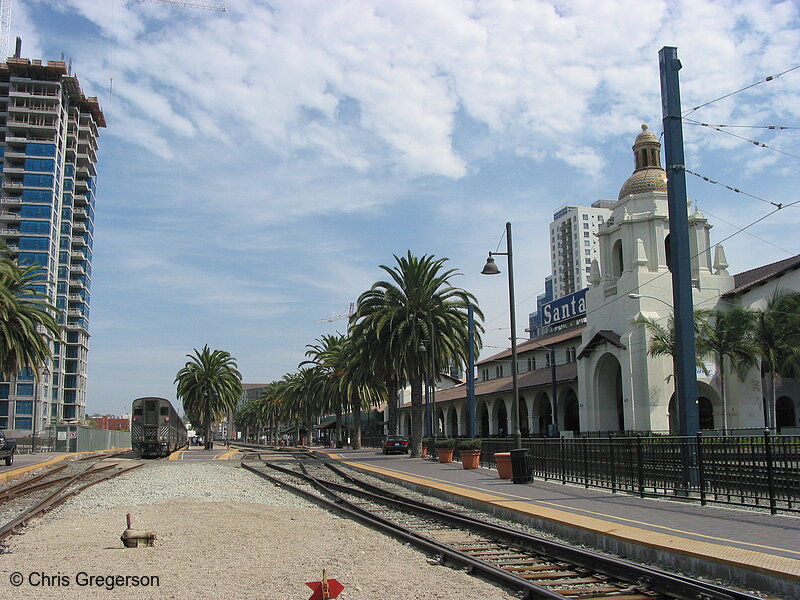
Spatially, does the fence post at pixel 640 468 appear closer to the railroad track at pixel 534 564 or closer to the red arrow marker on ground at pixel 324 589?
the railroad track at pixel 534 564

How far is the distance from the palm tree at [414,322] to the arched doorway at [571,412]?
18.9m

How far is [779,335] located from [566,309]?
21933 millimetres

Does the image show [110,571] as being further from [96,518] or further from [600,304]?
[600,304]

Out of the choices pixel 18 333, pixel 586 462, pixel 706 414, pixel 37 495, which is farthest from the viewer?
pixel 706 414

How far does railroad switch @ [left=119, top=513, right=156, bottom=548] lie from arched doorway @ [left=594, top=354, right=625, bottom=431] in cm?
4176

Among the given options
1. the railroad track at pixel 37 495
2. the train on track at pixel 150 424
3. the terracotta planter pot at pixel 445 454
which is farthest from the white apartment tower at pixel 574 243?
the railroad track at pixel 37 495

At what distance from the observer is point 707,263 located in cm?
4906

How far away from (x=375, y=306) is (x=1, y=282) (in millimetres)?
20568

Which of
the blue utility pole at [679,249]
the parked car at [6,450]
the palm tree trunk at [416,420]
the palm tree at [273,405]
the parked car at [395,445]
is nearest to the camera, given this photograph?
the blue utility pole at [679,249]

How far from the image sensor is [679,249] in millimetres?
17438

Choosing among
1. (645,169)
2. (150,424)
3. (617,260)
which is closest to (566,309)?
(617,260)

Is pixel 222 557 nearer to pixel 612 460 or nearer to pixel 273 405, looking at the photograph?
pixel 612 460

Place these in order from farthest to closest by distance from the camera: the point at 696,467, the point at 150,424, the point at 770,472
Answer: the point at 150,424
the point at 696,467
the point at 770,472

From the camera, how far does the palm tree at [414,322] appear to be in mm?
41312
